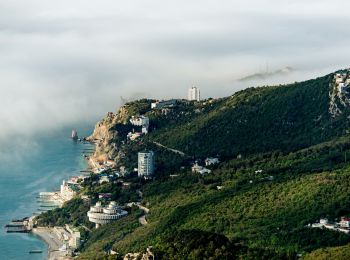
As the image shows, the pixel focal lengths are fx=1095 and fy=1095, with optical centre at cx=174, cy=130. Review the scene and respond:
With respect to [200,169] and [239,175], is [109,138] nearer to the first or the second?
[200,169]

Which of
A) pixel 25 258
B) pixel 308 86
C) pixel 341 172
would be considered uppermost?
pixel 308 86

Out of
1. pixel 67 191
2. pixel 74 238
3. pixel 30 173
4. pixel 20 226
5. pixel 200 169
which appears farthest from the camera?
pixel 30 173

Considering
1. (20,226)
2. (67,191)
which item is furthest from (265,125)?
(20,226)

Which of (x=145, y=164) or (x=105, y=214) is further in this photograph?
(x=145, y=164)

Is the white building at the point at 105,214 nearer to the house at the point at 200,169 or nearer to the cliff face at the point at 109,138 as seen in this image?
the house at the point at 200,169

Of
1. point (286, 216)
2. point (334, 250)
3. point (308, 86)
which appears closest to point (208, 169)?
point (308, 86)

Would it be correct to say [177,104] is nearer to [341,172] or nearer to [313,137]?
[313,137]

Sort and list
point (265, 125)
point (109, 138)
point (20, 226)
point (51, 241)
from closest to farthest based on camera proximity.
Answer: point (51, 241), point (20, 226), point (265, 125), point (109, 138)

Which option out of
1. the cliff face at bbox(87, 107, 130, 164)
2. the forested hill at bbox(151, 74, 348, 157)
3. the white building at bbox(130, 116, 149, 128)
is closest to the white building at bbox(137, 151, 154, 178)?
the forested hill at bbox(151, 74, 348, 157)
